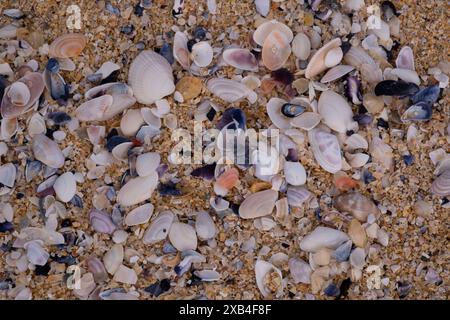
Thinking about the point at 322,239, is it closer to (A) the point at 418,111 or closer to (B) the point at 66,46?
(A) the point at 418,111

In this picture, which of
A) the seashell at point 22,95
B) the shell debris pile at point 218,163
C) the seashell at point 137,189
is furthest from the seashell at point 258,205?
the seashell at point 22,95

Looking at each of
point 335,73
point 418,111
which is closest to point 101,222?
point 335,73

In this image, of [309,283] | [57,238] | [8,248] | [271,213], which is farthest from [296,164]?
[8,248]

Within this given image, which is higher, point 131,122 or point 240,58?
point 240,58

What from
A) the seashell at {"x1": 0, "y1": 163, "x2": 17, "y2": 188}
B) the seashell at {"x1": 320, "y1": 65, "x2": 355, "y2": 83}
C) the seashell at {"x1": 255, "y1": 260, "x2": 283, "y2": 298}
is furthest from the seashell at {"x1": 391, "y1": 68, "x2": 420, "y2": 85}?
the seashell at {"x1": 0, "y1": 163, "x2": 17, "y2": 188}

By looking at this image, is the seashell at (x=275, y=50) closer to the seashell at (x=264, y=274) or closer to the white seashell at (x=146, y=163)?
the white seashell at (x=146, y=163)

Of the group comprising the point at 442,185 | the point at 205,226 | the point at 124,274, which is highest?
the point at 442,185
